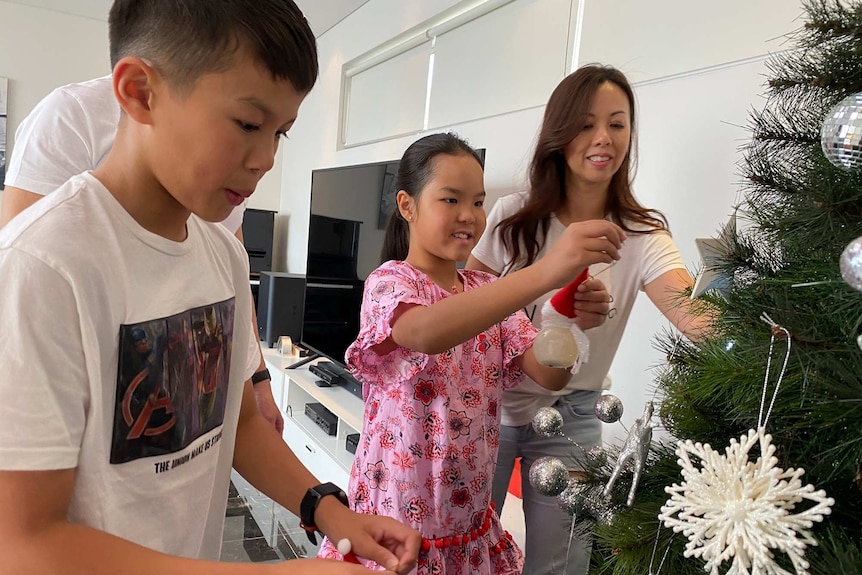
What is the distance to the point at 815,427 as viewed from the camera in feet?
1.61

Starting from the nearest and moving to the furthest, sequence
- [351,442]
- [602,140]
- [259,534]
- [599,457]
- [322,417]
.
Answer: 1. [599,457]
2. [602,140]
3. [259,534]
4. [351,442]
5. [322,417]

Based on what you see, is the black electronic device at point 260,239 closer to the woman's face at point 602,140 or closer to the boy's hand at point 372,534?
the woman's face at point 602,140

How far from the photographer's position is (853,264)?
1.31 ft

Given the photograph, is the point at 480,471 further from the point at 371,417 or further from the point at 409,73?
the point at 409,73

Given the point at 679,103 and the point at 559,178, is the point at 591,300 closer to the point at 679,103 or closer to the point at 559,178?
the point at 559,178

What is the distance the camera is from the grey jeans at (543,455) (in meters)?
1.26

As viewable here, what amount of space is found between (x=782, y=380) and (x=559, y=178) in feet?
3.00

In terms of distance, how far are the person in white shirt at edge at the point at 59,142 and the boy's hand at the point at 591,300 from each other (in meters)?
0.60

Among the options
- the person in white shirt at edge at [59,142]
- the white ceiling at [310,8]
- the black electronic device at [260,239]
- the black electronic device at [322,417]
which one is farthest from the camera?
the black electronic device at [260,239]

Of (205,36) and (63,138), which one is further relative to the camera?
(63,138)

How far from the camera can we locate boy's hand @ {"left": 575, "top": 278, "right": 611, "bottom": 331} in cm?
93

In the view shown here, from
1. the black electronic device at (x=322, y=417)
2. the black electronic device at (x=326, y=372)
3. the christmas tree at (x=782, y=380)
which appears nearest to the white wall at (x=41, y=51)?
the black electronic device at (x=326, y=372)

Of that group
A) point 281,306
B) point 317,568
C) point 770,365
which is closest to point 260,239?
point 281,306

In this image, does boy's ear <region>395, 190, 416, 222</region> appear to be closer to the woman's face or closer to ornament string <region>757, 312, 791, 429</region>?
the woman's face
